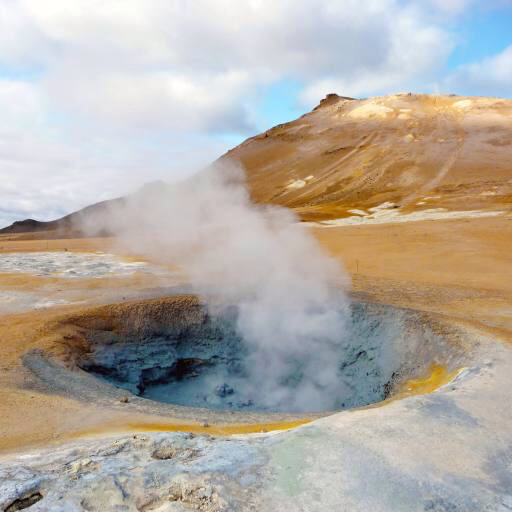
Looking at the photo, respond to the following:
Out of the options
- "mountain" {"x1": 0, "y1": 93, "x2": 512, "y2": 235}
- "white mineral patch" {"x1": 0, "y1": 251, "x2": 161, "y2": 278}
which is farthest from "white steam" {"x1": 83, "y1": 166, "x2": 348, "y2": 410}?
"mountain" {"x1": 0, "y1": 93, "x2": 512, "y2": 235}

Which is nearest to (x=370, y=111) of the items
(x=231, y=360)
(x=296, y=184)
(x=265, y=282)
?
(x=296, y=184)

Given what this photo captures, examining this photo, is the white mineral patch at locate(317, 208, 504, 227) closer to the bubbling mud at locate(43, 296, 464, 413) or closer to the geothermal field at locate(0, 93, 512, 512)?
the geothermal field at locate(0, 93, 512, 512)

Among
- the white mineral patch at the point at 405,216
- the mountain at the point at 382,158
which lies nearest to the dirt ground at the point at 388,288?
the white mineral patch at the point at 405,216

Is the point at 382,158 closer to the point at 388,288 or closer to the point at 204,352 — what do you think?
the point at 388,288

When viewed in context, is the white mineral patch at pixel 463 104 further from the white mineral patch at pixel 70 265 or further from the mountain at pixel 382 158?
the white mineral patch at pixel 70 265

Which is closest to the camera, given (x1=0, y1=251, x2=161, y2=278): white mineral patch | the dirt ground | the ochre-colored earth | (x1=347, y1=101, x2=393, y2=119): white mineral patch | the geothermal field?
the geothermal field

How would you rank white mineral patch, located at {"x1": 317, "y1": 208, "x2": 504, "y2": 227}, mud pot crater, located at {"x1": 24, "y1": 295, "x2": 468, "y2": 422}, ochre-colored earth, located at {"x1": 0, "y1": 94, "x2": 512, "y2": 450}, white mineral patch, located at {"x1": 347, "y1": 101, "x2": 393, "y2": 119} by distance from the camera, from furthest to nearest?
white mineral patch, located at {"x1": 347, "y1": 101, "x2": 393, "y2": 119}
white mineral patch, located at {"x1": 317, "y1": 208, "x2": 504, "y2": 227}
mud pot crater, located at {"x1": 24, "y1": 295, "x2": 468, "y2": 422}
ochre-colored earth, located at {"x1": 0, "y1": 94, "x2": 512, "y2": 450}

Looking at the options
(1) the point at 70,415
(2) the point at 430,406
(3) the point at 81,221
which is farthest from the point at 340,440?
(3) the point at 81,221
